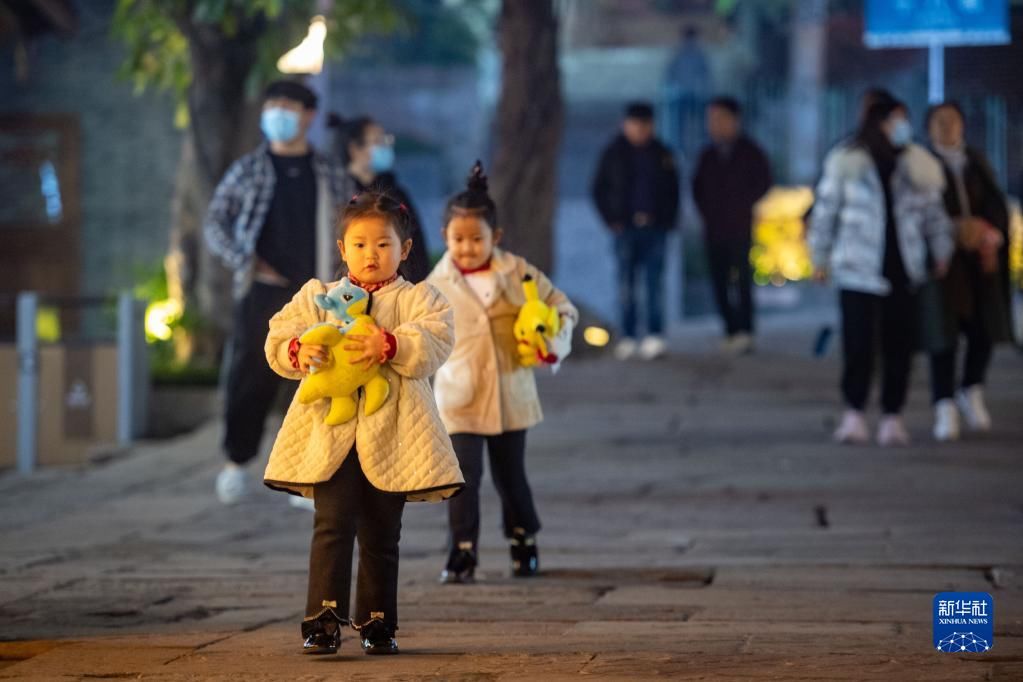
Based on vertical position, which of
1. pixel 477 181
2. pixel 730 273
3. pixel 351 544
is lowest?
pixel 351 544

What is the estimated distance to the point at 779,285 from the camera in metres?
24.3

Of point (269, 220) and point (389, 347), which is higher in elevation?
point (269, 220)

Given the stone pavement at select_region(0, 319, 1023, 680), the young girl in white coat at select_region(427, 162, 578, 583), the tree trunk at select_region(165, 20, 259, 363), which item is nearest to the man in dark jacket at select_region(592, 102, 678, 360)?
the stone pavement at select_region(0, 319, 1023, 680)

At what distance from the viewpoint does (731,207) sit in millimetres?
16297

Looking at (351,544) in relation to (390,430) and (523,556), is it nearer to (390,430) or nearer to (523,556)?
(390,430)

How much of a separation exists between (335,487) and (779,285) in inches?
734

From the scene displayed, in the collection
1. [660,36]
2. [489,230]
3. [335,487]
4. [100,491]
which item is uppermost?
[660,36]

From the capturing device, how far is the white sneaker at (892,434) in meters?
12.0

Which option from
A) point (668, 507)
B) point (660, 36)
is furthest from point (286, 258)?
point (660, 36)

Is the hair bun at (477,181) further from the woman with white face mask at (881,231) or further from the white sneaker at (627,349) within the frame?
the white sneaker at (627,349)

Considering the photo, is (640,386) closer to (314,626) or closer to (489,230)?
(489,230)

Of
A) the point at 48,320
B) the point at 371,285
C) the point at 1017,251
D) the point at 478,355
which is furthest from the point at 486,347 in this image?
the point at 48,320

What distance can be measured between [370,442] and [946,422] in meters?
6.93

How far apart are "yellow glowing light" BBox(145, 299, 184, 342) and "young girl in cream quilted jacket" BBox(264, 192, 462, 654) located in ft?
34.9
